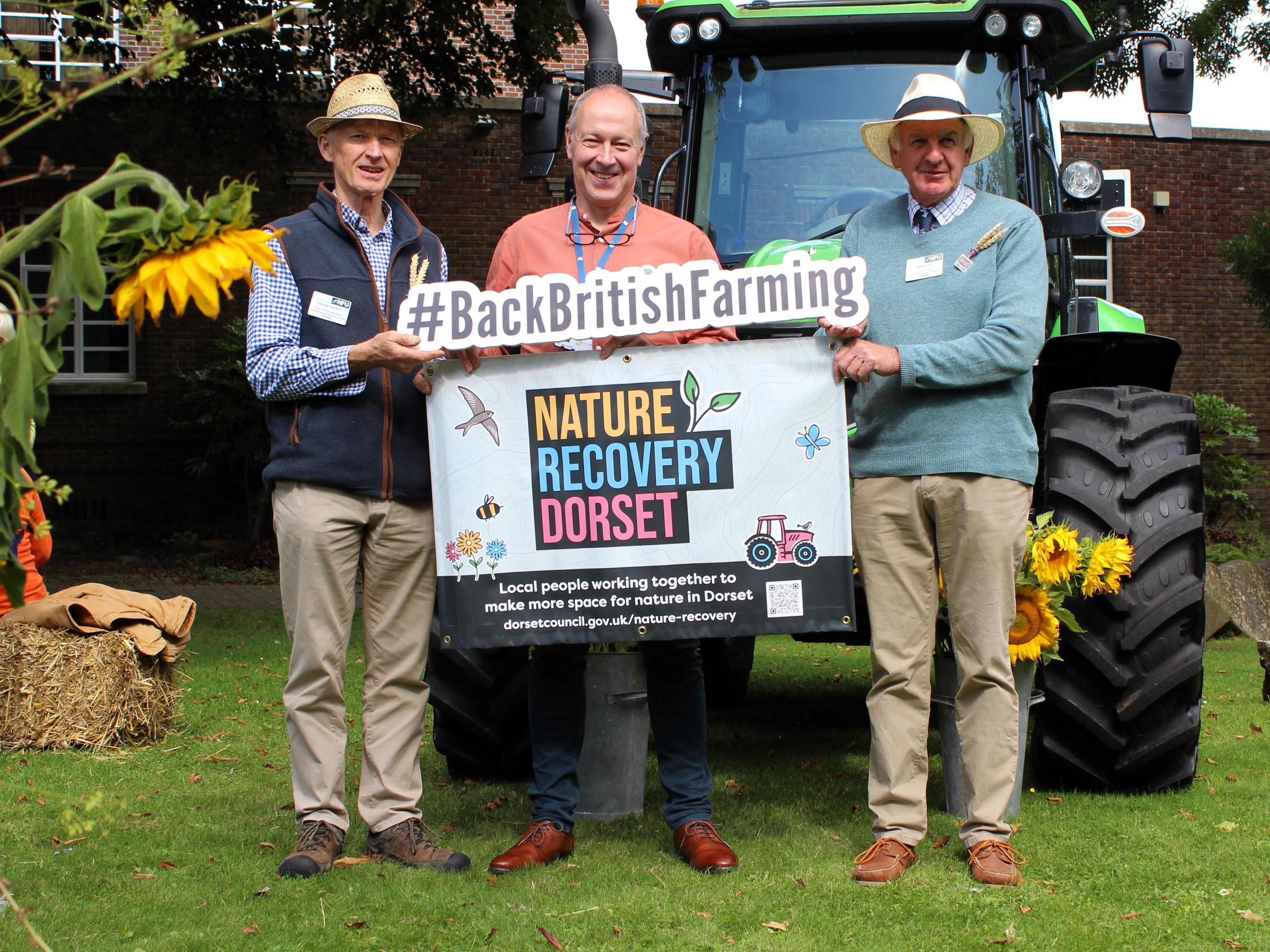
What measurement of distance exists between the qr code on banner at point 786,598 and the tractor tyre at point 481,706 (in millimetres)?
1095

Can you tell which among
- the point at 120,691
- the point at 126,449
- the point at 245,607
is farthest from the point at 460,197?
the point at 120,691

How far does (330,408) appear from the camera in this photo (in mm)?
3787

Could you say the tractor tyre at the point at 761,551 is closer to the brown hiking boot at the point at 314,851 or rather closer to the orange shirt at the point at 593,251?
the orange shirt at the point at 593,251

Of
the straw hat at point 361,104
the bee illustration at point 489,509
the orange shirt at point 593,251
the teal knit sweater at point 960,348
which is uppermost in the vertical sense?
the straw hat at point 361,104

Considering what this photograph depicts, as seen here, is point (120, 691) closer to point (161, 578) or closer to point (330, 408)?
point (330, 408)

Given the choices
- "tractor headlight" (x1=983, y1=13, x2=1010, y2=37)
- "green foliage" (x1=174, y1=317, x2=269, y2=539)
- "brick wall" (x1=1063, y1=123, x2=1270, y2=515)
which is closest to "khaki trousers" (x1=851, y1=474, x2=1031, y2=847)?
"tractor headlight" (x1=983, y1=13, x2=1010, y2=37)

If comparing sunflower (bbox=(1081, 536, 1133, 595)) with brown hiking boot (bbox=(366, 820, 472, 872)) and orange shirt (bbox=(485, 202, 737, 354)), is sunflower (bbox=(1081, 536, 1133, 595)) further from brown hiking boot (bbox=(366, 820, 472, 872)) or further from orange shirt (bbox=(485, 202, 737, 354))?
brown hiking boot (bbox=(366, 820, 472, 872))

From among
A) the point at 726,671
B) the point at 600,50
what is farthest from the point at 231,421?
the point at 600,50

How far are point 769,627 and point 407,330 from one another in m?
1.36

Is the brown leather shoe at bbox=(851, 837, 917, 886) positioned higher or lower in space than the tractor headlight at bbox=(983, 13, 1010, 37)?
lower

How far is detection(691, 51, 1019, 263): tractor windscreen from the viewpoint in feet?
16.3

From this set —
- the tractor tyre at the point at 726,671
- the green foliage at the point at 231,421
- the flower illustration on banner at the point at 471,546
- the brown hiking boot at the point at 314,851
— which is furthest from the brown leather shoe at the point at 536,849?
the green foliage at the point at 231,421

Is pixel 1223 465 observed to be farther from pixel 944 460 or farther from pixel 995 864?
pixel 995 864

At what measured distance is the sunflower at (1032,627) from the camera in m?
4.03
